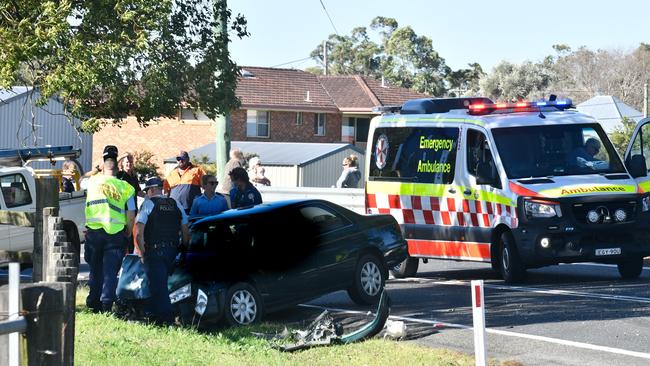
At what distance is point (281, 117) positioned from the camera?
57594mm

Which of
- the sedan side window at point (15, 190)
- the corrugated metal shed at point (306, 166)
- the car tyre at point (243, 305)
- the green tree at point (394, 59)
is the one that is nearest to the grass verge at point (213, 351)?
the car tyre at point (243, 305)

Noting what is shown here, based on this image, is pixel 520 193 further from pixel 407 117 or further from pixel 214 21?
pixel 214 21

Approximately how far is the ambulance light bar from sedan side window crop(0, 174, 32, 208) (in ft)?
24.4

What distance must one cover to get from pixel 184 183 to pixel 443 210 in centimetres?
366

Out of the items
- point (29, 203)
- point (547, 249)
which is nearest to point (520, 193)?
point (547, 249)

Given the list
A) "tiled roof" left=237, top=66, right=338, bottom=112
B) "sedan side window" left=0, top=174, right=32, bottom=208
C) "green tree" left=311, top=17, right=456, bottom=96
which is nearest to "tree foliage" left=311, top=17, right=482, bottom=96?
"green tree" left=311, top=17, right=456, bottom=96

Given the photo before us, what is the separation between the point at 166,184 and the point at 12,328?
12.4 meters

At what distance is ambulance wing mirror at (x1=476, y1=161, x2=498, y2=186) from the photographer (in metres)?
15.3

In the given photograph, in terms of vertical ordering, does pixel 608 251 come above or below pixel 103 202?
below

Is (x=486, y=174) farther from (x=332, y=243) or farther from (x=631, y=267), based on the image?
(x=332, y=243)

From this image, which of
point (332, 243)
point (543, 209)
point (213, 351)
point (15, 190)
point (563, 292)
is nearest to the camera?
point (213, 351)

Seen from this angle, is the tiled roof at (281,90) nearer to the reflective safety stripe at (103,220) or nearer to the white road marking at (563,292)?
the white road marking at (563,292)

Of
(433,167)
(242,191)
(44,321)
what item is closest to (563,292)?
(433,167)

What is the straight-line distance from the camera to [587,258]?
14.8 metres
